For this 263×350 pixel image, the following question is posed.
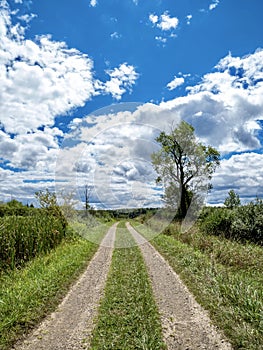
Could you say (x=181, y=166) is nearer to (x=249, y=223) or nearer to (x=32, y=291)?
(x=249, y=223)

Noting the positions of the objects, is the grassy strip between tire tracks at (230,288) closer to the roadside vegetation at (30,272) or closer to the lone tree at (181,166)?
the roadside vegetation at (30,272)

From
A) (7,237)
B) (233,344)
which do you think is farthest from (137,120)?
(233,344)

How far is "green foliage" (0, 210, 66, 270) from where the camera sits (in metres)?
10.5

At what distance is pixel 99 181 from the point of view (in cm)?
1783

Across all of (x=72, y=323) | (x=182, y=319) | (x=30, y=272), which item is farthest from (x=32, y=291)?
(x=182, y=319)

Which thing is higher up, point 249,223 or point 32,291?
point 249,223

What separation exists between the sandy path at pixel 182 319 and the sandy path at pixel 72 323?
1451 mm

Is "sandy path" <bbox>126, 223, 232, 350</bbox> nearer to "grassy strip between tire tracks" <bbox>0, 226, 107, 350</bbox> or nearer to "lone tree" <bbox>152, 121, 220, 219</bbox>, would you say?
"grassy strip between tire tracks" <bbox>0, 226, 107, 350</bbox>

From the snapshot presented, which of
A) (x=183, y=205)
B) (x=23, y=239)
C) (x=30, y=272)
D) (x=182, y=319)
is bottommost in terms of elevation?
(x=182, y=319)

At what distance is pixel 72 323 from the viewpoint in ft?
18.7

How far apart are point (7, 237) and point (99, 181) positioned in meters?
7.69

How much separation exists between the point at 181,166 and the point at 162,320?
2306 centimetres

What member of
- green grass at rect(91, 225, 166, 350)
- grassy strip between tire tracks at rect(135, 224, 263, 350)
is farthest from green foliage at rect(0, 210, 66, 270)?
grassy strip between tire tracks at rect(135, 224, 263, 350)

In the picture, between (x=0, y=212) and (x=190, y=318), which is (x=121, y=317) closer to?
(x=190, y=318)
